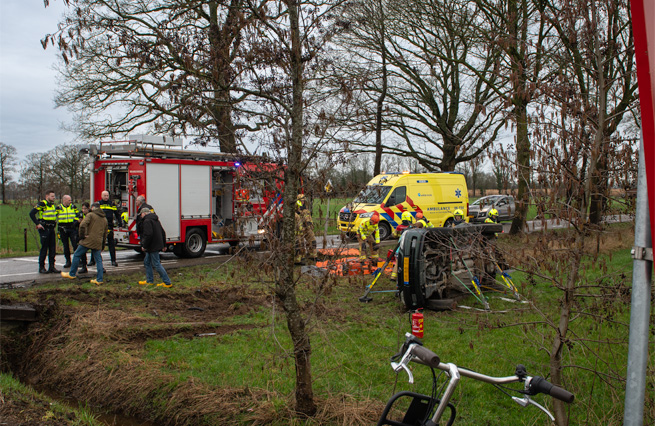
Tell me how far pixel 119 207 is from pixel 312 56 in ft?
40.1

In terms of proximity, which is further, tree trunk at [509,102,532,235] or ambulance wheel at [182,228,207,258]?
ambulance wheel at [182,228,207,258]

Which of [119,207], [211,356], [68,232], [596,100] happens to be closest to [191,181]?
[119,207]

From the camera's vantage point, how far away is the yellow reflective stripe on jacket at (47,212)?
12055 mm

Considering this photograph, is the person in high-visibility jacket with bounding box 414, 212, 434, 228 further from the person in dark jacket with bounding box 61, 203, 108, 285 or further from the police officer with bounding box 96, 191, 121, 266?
the police officer with bounding box 96, 191, 121, 266

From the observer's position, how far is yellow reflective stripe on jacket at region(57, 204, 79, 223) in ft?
40.4

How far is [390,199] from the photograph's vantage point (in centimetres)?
1933

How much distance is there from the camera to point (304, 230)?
4.42 metres

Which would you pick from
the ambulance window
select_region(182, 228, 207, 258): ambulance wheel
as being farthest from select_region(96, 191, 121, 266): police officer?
the ambulance window

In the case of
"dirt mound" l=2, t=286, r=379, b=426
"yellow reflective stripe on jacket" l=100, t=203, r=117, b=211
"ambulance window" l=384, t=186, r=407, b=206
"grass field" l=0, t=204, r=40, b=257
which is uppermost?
"ambulance window" l=384, t=186, r=407, b=206

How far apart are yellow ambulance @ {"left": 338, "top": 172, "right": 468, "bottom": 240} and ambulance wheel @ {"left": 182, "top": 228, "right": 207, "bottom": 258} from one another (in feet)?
18.7

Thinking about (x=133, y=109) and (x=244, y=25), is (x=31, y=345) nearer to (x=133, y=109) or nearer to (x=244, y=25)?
(x=244, y=25)

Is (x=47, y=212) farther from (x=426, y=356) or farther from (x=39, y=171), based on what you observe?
(x=39, y=171)

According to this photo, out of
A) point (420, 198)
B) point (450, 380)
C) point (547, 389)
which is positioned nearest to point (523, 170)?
point (547, 389)

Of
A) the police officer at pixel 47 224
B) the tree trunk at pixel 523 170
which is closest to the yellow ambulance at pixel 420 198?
the police officer at pixel 47 224
